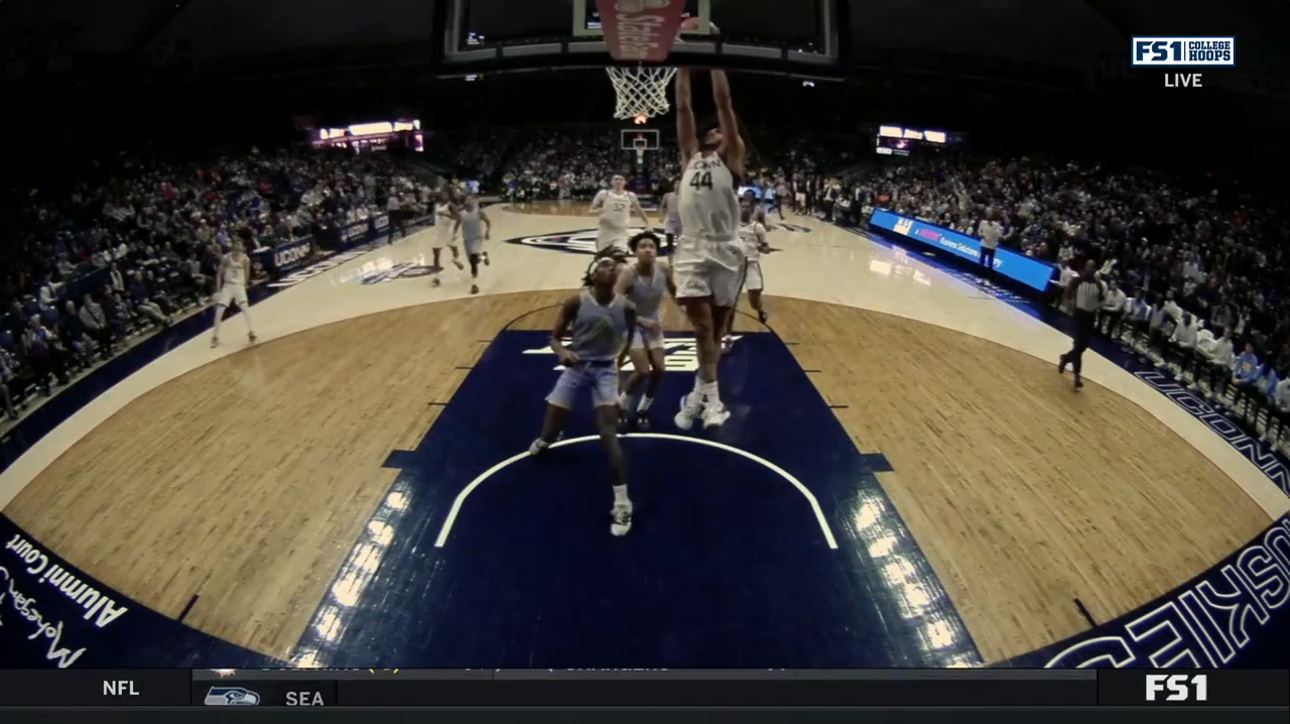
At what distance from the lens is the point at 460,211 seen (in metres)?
6.87

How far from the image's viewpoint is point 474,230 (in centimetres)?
728

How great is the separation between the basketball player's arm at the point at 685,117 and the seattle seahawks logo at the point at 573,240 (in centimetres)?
213

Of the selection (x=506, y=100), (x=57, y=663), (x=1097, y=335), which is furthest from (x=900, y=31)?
(x=57, y=663)

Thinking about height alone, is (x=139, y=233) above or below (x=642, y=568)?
above

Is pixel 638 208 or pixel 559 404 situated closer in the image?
pixel 559 404

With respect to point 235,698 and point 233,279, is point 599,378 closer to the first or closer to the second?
point 235,698

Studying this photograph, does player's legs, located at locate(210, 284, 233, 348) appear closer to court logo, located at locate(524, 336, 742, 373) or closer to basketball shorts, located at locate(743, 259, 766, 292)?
→ court logo, located at locate(524, 336, 742, 373)

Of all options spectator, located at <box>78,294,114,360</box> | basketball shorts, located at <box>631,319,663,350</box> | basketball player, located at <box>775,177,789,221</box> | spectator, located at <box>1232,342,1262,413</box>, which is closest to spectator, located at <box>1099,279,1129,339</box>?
spectator, located at <box>1232,342,1262,413</box>

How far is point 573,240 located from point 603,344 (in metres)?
3.12

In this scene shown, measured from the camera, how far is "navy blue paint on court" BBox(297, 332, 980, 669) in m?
3.77

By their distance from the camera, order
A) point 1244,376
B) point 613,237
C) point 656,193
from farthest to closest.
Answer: point 613,237
point 656,193
point 1244,376

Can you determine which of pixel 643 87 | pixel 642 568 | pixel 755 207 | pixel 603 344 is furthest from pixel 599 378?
pixel 755 207

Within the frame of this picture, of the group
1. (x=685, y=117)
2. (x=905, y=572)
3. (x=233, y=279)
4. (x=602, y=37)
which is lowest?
(x=905, y=572)

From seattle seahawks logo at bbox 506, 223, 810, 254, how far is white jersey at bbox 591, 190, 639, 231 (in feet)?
1.81
